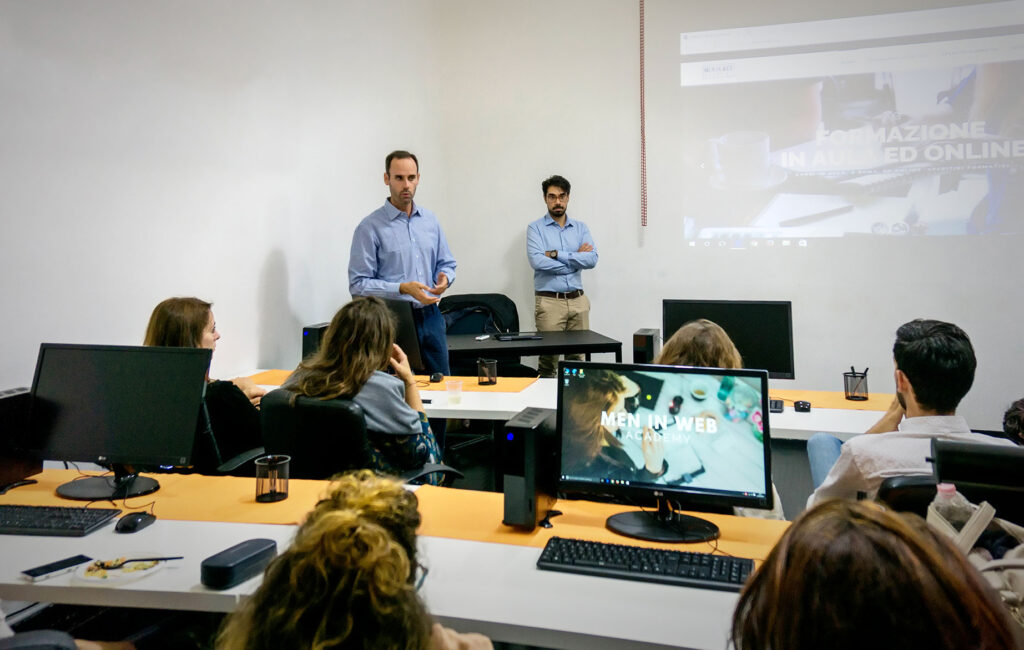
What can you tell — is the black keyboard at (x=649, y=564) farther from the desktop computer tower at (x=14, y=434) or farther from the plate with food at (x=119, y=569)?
the desktop computer tower at (x=14, y=434)

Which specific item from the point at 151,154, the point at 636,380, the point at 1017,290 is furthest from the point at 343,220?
the point at 1017,290

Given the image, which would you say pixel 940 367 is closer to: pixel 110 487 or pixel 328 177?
pixel 110 487

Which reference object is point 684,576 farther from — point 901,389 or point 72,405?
point 72,405

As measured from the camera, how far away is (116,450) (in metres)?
2.05

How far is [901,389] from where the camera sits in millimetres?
2162

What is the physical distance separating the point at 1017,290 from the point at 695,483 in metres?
4.42

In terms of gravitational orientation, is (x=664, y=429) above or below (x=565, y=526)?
above

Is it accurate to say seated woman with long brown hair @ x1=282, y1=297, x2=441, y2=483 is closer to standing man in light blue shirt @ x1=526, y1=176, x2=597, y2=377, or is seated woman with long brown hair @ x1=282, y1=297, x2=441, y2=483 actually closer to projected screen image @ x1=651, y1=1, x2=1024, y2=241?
standing man in light blue shirt @ x1=526, y1=176, x2=597, y2=377

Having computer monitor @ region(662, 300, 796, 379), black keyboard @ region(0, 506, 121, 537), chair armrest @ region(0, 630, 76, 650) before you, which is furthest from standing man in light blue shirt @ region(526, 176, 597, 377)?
chair armrest @ region(0, 630, 76, 650)

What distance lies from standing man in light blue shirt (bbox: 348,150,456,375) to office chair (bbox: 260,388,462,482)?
1794mm

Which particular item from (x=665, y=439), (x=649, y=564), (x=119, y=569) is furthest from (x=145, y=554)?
(x=665, y=439)

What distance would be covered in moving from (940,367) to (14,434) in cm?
275

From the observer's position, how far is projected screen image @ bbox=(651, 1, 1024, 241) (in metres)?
4.82

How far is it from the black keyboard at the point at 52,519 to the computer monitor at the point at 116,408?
0.48ft
